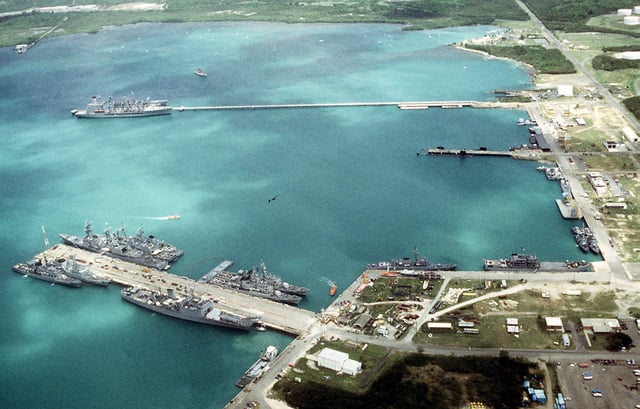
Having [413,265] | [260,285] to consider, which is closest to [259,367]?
[260,285]

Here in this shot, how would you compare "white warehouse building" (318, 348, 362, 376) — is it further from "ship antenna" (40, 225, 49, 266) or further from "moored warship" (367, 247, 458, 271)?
"ship antenna" (40, 225, 49, 266)

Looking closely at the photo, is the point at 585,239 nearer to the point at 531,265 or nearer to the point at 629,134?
the point at 531,265

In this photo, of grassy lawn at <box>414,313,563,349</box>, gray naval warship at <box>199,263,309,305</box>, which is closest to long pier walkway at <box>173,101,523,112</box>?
gray naval warship at <box>199,263,309,305</box>

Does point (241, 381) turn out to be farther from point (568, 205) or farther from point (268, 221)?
point (568, 205)

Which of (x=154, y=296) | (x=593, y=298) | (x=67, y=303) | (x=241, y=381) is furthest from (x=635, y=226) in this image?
(x=67, y=303)

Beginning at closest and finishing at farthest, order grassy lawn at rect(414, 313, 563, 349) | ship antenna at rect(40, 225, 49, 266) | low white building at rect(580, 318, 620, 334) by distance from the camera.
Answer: grassy lawn at rect(414, 313, 563, 349) < low white building at rect(580, 318, 620, 334) < ship antenna at rect(40, 225, 49, 266)
